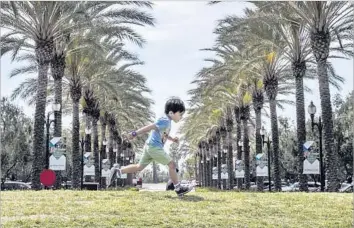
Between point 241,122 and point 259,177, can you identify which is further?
point 241,122

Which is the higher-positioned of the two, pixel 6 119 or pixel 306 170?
pixel 6 119

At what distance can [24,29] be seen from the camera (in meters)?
21.2

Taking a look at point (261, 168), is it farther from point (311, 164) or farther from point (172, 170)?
point (172, 170)

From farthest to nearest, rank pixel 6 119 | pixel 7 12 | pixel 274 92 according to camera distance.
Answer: pixel 6 119 → pixel 274 92 → pixel 7 12

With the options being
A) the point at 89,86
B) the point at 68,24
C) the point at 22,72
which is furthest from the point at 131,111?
the point at 68,24

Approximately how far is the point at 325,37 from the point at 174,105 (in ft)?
46.4

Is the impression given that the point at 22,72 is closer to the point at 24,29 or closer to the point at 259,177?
the point at 24,29

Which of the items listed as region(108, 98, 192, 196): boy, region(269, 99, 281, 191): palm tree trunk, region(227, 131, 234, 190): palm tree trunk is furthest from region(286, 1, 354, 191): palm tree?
region(227, 131, 234, 190): palm tree trunk

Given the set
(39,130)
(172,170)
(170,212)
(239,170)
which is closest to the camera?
(170,212)

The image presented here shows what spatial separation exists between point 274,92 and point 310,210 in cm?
2028

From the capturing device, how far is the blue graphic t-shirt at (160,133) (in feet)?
28.0

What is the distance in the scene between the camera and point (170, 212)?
7.55 metres

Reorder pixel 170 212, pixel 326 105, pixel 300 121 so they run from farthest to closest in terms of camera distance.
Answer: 1. pixel 300 121
2. pixel 326 105
3. pixel 170 212

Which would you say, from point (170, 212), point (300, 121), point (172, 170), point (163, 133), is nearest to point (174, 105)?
point (163, 133)
